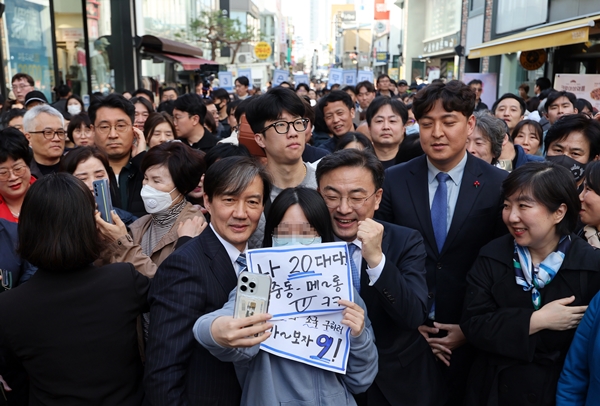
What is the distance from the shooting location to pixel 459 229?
→ 2877mm

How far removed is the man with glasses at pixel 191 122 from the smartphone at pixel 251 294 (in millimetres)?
4434

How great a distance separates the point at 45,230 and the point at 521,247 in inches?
82.0

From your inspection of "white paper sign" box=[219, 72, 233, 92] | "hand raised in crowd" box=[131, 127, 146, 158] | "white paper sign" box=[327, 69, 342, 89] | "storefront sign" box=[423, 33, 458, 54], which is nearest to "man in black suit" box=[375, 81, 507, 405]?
"hand raised in crowd" box=[131, 127, 146, 158]

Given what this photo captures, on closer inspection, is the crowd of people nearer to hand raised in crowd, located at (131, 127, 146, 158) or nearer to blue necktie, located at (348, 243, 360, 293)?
blue necktie, located at (348, 243, 360, 293)

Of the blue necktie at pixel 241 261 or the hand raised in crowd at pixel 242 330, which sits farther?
the blue necktie at pixel 241 261

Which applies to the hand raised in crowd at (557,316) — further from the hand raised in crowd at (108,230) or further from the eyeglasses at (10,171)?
the eyeglasses at (10,171)

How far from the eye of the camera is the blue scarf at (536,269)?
2469mm

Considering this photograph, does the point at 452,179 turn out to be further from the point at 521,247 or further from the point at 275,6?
the point at 275,6

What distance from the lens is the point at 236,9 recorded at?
67062 mm

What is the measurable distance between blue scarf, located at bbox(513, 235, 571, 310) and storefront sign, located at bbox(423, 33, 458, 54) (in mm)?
26749

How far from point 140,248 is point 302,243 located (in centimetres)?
Result: 92

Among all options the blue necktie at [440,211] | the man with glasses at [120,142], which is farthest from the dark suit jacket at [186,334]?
the man with glasses at [120,142]

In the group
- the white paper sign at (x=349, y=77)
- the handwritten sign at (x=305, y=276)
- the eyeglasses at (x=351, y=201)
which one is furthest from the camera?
the white paper sign at (x=349, y=77)

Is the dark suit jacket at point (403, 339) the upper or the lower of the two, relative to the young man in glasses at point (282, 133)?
lower
